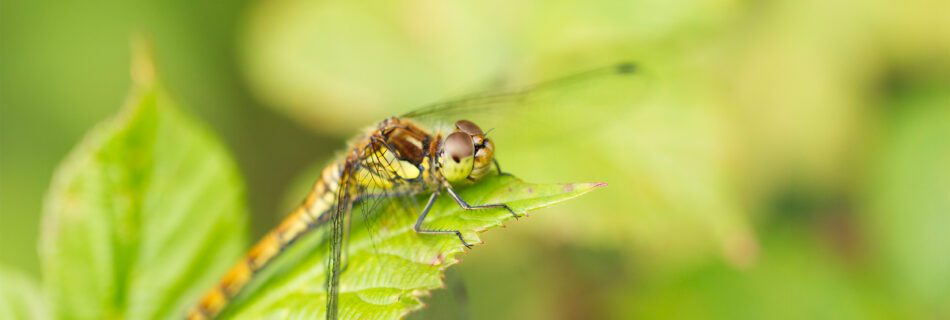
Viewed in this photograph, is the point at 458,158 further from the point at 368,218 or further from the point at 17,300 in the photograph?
the point at 17,300

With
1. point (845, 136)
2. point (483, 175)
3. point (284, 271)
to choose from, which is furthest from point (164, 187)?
point (845, 136)

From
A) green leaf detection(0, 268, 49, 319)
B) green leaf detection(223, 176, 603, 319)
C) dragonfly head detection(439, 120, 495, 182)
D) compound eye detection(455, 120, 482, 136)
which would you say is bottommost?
green leaf detection(223, 176, 603, 319)

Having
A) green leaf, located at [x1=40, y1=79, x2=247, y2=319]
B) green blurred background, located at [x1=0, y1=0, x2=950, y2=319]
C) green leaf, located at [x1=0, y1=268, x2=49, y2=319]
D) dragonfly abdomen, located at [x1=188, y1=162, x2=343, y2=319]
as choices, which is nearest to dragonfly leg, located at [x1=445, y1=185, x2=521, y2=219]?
dragonfly abdomen, located at [x1=188, y1=162, x2=343, y2=319]

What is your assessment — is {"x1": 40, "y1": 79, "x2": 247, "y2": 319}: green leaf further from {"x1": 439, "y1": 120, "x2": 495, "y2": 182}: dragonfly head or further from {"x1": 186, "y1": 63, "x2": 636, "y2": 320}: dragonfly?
{"x1": 439, "y1": 120, "x2": 495, "y2": 182}: dragonfly head

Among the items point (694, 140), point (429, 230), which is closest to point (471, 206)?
point (429, 230)

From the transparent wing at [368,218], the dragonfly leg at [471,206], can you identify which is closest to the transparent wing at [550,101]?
A: the transparent wing at [368,218]

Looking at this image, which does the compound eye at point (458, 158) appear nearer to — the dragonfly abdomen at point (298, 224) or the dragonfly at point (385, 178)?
the dragonfly at point (385, 178)
